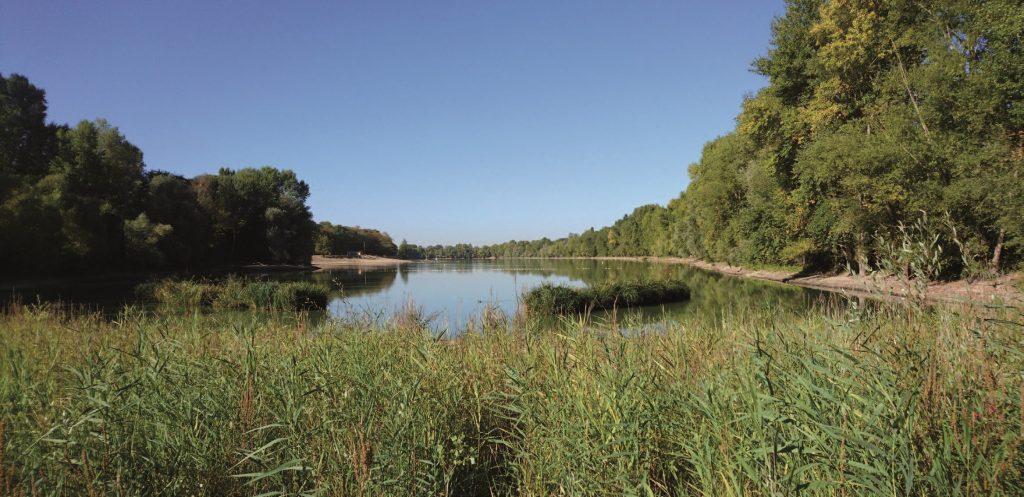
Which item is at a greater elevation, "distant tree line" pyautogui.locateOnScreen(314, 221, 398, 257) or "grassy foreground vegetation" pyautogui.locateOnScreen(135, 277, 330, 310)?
"distant tree line" pyautogui.locateOnScreen(314, 221, 398, 257)

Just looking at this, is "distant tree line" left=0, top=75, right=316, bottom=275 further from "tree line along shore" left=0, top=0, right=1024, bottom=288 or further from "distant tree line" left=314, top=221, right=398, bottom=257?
"distant tree line" left=314, top=221, right=398, bottom=257

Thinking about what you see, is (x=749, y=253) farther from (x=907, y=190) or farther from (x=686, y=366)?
(x=686, y=366)

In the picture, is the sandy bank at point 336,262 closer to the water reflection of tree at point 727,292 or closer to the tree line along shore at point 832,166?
the tree line along shore at point 832,166

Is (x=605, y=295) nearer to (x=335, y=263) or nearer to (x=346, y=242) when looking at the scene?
(x=335, y=263)

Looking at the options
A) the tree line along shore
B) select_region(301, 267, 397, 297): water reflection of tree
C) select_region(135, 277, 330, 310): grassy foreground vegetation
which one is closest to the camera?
the tree line along shore

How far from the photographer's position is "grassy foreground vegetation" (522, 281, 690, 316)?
1886 centimetres

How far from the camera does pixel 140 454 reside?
2920 millimetres

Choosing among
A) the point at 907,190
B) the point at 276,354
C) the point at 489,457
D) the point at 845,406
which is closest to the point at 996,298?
the point at 845,406

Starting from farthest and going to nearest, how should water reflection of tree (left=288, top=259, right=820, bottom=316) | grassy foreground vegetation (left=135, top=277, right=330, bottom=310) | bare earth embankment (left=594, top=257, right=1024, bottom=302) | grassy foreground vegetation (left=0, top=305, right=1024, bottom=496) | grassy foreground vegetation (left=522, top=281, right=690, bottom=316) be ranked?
grassy foreground vegetation (left=135, top=277, right=330, bottom=310) < grassy foreground vegetation (left=522, top=281, right=690, bottom=316) < water reflection of tree (left=288, top=259, right=820, bottom=316) < bare earth embankment (left=594, top=257, right=1024, bottom=302) < grassy foreground vegetation (left=0, top=305, right=1024, bottom=496)

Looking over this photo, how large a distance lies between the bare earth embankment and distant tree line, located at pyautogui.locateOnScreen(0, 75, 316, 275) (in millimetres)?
41531

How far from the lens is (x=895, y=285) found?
4.75 m

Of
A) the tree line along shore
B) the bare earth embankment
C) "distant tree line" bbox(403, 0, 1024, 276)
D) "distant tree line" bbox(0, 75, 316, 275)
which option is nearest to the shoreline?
"distant tree line" bbox(0, 75, 316, 275)

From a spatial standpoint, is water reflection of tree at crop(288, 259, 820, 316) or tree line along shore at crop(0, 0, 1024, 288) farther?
tree line along shore at crop(0, 0, 1024, 288)

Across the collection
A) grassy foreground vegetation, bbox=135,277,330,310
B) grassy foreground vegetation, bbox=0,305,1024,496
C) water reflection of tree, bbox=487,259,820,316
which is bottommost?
water reflection of tree, bbox=487,259,820,316
